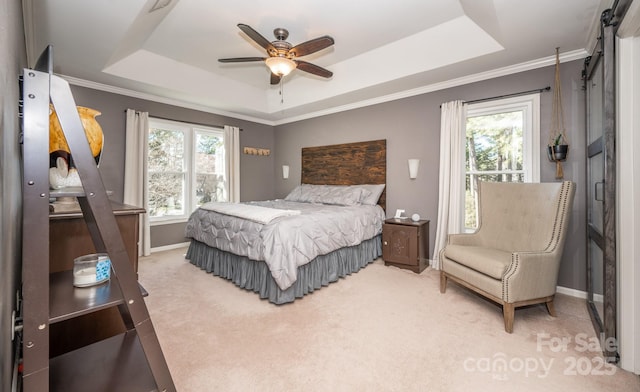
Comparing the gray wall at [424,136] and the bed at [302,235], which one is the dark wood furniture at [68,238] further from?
the gray wall at [424,136]

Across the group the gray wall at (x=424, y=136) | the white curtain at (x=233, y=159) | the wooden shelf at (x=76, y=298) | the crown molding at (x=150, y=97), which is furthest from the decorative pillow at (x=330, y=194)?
the wooden shelf at (x=76, y=298)

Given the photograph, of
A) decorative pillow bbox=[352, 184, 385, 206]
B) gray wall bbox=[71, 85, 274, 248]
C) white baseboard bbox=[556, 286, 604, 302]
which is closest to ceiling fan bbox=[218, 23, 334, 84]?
decorative pillow bbox=[352, 184, 385, 206]

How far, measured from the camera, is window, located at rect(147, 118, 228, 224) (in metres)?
4.48

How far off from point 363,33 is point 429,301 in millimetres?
3010

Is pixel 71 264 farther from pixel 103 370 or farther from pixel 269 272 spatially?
pixel 269 272

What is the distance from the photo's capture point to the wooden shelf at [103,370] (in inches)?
40.5

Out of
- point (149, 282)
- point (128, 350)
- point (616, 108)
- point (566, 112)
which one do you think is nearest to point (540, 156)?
point (566, 112)

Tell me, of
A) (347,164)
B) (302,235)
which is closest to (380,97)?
(347,164)

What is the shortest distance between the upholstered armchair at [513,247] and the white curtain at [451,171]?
0.45 meters

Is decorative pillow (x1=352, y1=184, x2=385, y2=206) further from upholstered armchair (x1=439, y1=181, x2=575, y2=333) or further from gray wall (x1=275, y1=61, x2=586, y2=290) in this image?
upholstered armchair (x1=439, y1=181, x2=575, y2=333)

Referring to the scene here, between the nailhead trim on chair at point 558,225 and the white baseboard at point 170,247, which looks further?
the white baseboard at point 170,247

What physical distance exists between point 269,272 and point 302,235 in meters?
0.47

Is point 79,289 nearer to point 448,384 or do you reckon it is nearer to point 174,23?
point 448,384

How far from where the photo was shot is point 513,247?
271 cm
